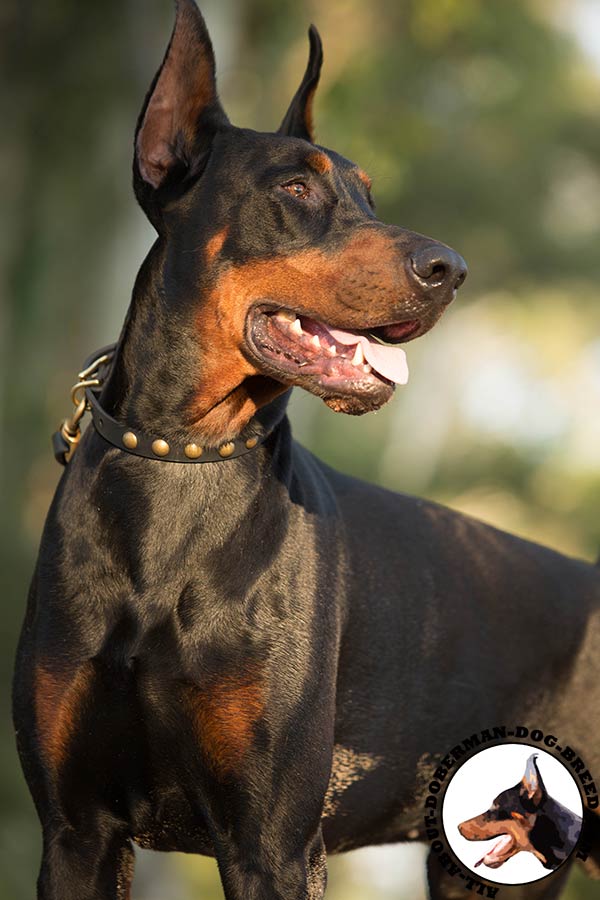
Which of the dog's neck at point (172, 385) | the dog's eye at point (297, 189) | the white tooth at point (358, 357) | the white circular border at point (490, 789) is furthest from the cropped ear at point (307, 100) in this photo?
the white circular border at point (490, 789)

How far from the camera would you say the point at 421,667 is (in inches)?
207

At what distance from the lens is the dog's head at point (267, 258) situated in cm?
423

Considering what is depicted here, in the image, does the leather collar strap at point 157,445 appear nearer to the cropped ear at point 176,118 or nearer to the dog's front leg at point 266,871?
the cropped ear at point 176,118

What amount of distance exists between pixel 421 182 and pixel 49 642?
18.3 metres

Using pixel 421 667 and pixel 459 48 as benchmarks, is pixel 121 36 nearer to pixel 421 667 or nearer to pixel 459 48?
pixel 459 48

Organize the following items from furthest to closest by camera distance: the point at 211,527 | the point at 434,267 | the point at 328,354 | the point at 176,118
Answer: the point at 176,118, the point at 211,527, the point at 328,354, the point at 434,267

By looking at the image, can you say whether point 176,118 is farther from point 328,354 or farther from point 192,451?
point 192,451

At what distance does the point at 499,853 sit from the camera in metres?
5.15

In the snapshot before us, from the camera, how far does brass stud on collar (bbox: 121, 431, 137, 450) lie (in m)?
4.48

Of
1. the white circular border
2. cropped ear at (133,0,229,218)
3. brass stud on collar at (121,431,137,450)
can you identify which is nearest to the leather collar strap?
brass stud on collar at (121,431,137,450)

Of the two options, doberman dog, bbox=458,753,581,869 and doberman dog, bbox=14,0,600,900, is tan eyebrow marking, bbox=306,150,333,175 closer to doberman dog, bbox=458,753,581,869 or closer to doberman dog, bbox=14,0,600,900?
doberman dog, bbox=14,0,600,900

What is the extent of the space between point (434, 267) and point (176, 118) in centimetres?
101

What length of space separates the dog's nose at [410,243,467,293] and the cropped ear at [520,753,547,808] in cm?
186

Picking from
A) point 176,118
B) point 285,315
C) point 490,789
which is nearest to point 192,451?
point 285,315
